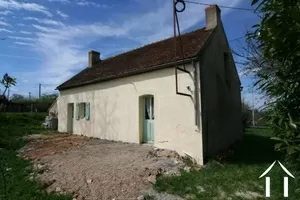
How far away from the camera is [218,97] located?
12914mm

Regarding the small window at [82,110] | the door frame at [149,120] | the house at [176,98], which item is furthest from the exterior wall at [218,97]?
the small window at [82,110]

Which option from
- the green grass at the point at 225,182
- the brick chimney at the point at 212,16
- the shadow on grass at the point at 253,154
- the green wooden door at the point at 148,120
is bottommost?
the green grass at the point at 225,182

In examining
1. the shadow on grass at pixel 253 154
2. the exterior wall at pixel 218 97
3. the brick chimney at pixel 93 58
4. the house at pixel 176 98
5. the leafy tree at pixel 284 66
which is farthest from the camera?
the brick chimney at pixel 93 58

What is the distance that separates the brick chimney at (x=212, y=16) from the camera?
13.7 metres

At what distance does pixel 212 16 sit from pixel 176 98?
4.94 metres

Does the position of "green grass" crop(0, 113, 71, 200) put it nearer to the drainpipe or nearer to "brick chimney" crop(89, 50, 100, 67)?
the drainpipe

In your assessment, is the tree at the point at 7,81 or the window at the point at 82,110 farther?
the window at the point at 82,110

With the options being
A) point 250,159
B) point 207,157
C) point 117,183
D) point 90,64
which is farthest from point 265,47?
point 90,64

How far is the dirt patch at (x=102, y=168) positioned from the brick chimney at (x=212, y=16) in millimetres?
6569

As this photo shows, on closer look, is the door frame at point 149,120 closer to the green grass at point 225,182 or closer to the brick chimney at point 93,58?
the green grass at point 225,182

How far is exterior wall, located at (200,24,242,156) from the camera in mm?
11422

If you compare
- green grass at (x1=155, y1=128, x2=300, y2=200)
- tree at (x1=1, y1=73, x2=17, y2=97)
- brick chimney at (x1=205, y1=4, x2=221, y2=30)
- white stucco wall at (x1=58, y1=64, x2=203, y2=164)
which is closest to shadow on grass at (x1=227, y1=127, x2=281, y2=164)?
green grass at (x1=155, y1=128, x2=300, y2=200)

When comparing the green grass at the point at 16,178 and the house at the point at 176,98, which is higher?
the house at the point at 176,98

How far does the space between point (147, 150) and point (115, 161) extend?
5.84ft
